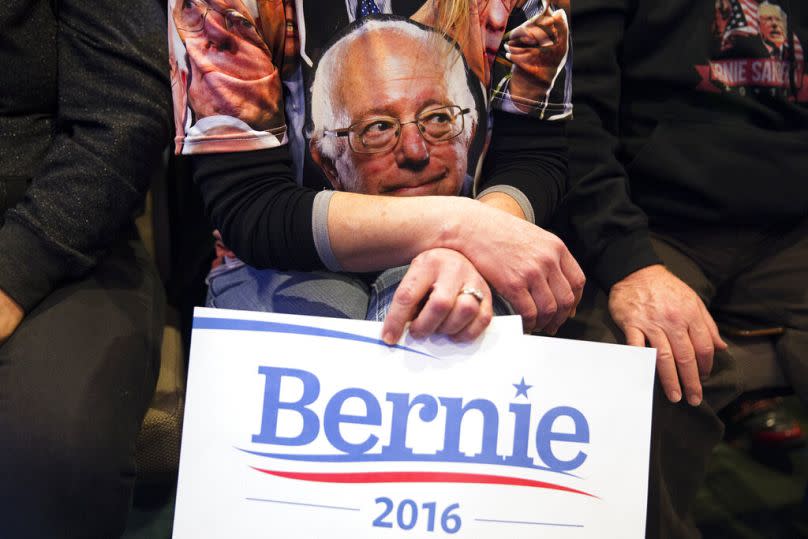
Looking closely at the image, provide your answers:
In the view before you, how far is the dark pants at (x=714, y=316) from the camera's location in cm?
96

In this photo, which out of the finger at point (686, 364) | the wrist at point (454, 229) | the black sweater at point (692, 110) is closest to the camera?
the wrist at point (454, 229)

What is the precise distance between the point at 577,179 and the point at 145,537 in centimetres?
94

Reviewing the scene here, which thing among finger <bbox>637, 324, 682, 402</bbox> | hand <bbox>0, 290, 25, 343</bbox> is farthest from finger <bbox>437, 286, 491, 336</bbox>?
hand <bbox>0, 290, 25, 343</bbox>

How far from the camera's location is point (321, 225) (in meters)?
0.88

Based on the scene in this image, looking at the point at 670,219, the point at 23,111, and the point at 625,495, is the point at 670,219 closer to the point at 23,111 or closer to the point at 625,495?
the point at 625,495

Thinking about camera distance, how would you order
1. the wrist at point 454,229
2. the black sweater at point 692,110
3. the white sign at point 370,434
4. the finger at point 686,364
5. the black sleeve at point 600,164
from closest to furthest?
the white sign at point 370,434 → the wrist at point 454,229 → the finger at point 686,364 → the black sleeve at point 600,164 → the black sweater at point 692,110

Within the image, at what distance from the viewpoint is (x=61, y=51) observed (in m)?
1.02

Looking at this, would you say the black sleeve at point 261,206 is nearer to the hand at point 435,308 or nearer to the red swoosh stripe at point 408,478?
the hand at point 435,308

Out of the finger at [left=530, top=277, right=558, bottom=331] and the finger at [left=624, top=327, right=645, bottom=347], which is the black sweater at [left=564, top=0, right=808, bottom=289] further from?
the finger at [left=530, top=277, right=558, bottom=331]

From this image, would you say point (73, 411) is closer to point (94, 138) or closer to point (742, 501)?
point (94, 138)

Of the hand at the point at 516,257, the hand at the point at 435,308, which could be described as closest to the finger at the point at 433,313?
the hand at the point at 435,308

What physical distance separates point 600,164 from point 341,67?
0.48 meters

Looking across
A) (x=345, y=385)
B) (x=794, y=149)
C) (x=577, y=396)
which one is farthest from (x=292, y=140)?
(x=794, y=149)

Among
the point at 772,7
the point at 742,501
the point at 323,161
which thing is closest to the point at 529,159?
the point at 323,161
